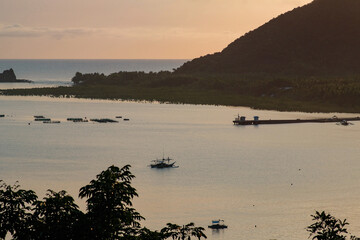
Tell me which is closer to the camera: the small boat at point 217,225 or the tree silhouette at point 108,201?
the tree silhouette at point 108,201

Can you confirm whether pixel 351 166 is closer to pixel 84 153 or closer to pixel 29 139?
pixel 84 153

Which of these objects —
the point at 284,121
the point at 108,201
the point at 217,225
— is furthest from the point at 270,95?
the point at 108,201

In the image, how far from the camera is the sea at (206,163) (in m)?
64.4

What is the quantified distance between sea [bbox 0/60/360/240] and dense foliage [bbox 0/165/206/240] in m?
26.1

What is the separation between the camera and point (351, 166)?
9188cm

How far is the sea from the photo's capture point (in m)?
64.4

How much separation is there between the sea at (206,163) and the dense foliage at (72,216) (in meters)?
26.1

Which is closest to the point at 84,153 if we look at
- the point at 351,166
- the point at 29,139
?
the point at 29,139

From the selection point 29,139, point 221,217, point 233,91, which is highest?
point 233,91

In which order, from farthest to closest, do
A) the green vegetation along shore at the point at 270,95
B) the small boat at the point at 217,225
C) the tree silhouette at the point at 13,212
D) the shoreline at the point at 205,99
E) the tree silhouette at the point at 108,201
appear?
the green vegetation along shore at the point at 270,95 < the shoreline at the point at 205,99 < the small boat at the point at 217,225 < the tree silhouette at the point at 108,201 < the tree silhouette at the point at 13,212

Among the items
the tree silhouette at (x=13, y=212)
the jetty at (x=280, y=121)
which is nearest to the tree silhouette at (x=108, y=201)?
the tree silhouette at (x=13, y=212)

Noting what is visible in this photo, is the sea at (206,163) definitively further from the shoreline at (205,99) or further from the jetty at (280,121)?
the shoreline at (205,99)

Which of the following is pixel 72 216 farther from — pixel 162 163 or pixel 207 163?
pixel 207 163

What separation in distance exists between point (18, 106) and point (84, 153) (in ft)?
233
